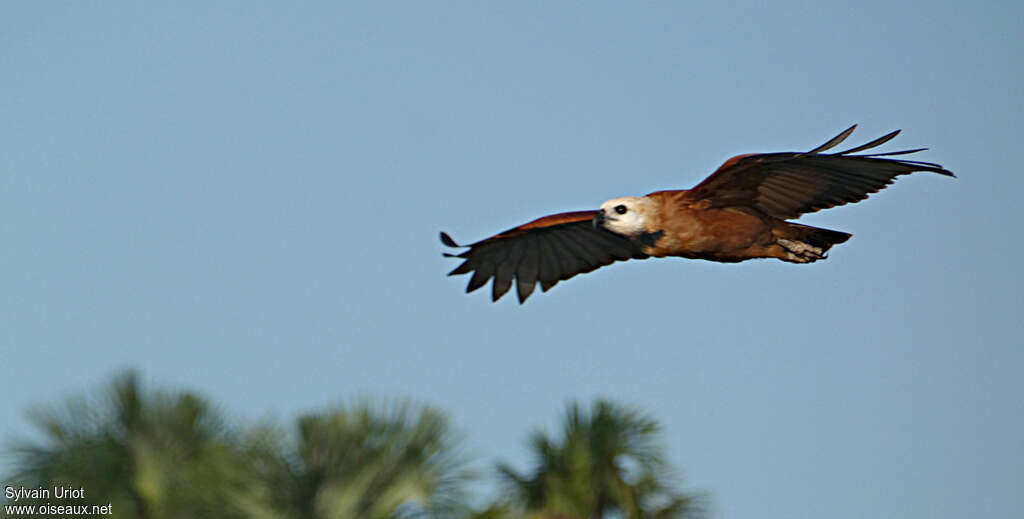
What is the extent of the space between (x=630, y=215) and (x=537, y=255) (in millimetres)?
2308

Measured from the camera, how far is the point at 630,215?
10.2 meters

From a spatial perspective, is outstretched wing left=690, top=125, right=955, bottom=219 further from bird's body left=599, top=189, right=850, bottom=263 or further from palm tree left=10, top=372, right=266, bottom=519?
palm tree left=10, top=372, right=266, bottom=519

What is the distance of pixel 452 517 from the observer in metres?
11.8

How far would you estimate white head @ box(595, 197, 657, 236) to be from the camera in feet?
33.6

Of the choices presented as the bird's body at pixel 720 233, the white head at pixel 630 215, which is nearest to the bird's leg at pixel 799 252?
the bird's body at pixel 720 233

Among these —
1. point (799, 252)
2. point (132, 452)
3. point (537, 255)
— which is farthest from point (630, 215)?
point (132, 452)

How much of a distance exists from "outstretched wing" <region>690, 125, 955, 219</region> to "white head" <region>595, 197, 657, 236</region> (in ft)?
1.34

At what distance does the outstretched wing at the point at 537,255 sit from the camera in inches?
472

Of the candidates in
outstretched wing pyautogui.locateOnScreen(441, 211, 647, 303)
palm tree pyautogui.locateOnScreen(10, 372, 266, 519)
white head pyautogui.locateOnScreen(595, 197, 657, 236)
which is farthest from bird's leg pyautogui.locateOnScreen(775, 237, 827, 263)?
palm tree pyautogui.locateOnScreen(10, 372, 266, 519)

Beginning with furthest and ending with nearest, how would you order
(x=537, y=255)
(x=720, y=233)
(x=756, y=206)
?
(x=537, y=255) < (x=756, y=206) < (x=720, y=233)

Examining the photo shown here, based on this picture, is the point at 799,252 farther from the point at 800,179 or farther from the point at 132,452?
the point at 132,452

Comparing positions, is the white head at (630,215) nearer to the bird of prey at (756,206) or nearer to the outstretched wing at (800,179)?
the bird of prey at (756,206)

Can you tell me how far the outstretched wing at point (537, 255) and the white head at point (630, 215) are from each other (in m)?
1.42

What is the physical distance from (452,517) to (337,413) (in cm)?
180
